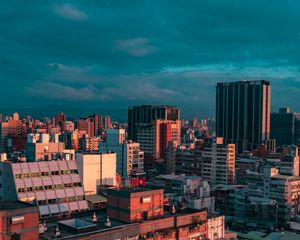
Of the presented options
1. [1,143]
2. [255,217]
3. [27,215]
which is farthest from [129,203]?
[1,143]

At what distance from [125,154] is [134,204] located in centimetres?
4745

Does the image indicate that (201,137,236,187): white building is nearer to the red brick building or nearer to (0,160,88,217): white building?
(0,160,88,217): white building

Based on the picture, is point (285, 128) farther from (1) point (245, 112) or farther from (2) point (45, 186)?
(2) point (45, 186)

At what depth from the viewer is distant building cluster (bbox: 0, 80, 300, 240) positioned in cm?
2322

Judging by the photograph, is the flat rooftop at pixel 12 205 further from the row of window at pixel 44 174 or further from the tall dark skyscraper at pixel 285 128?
the tall dark skyscraper at pixel 285 128

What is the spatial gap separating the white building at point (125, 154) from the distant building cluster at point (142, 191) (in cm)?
17

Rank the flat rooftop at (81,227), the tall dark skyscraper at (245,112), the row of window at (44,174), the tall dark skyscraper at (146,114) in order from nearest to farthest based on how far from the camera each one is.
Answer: the flat rooftop at (81,227)
the row of window at (44,174)
the tall dark skyscraper at (146,114)
the tall dark skyscraper at (245,112)

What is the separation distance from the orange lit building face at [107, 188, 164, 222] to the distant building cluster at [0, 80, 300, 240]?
0.06m

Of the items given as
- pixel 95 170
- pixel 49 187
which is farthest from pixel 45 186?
pixel 95 170

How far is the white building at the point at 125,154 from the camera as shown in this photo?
234ft

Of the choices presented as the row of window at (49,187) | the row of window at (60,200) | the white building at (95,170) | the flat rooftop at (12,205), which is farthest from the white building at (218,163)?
the flat rooftop at (12,205)

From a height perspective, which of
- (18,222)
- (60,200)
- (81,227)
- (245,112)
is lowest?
(60,200)

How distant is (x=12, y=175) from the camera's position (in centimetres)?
3469

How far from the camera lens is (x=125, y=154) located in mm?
71312
